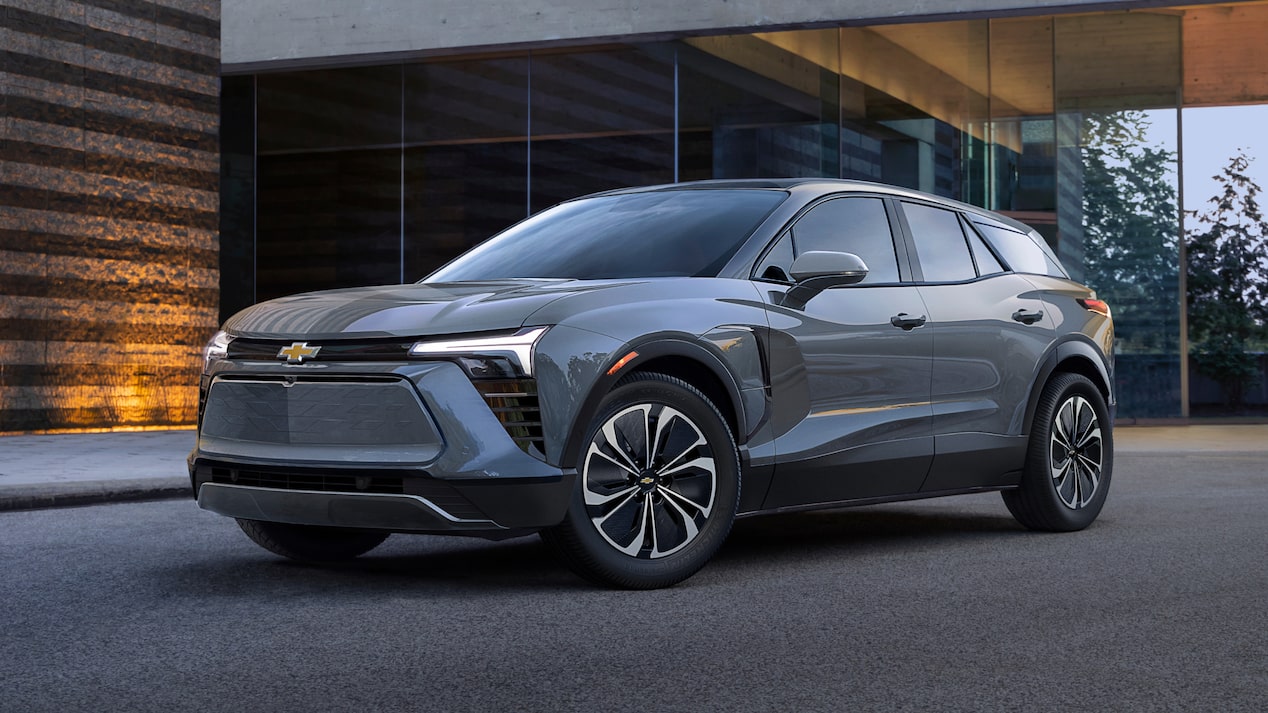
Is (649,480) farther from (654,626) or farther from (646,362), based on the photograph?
(654,626)

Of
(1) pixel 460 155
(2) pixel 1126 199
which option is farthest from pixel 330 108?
(2) pixel 1126 199

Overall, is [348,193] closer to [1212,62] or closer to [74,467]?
[74,467]

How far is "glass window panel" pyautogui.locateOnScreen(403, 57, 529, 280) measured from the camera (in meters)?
19.6

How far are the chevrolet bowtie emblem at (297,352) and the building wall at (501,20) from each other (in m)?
13.9

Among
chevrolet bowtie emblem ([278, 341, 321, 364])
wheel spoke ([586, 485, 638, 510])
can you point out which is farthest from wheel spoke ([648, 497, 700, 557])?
chevrolet bowtie emblem ([278, 341, 321, 364])

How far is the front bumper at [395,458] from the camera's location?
16.5 feet

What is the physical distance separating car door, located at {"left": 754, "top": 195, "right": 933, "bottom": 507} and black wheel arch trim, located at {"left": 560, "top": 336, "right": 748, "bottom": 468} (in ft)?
0.71

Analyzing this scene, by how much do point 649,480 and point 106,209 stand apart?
12572 millimetres

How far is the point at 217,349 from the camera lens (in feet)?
18.6

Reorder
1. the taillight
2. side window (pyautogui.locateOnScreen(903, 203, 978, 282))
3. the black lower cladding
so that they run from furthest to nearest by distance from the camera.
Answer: the taillight
side window (pyautogui.locateOnScreen(903, 203, 978, 282))
the black lower cladding

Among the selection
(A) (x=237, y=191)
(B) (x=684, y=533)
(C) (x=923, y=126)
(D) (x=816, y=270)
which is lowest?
(B) (x=684, y=533)

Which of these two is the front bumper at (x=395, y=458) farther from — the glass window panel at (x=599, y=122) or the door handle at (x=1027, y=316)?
the glass window panel at (x=599, y=122)

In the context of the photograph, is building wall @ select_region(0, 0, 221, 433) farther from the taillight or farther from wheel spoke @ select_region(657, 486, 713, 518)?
wheel spoke @ select_region(657, 486, 713, 518)

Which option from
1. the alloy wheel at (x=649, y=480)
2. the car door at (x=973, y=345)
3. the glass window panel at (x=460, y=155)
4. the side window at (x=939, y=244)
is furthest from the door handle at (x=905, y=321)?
the glass window panel at (x=460, y=155)
